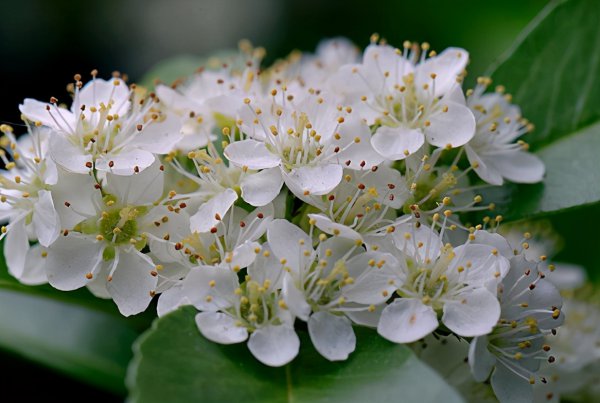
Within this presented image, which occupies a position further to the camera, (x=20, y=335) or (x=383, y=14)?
(x=383, y=14)

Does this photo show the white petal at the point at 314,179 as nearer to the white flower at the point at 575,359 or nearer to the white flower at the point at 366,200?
the white flower at the point at 366,200

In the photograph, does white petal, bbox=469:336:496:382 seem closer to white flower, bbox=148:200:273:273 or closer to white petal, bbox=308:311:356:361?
white petal, bbox=308:311:356:361

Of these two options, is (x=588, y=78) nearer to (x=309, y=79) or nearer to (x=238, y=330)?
(x=309, y=79)

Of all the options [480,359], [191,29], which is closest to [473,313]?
[480,359]

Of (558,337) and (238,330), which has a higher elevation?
(238,330)

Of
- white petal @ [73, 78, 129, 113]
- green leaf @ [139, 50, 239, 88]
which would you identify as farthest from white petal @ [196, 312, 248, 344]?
green leaf @ [139, 50, 239, 88]

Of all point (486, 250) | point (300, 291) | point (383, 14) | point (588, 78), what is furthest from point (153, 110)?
point (383, 14)
